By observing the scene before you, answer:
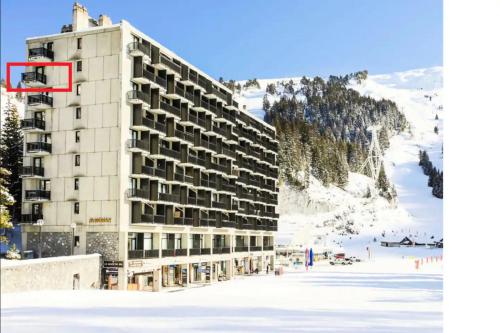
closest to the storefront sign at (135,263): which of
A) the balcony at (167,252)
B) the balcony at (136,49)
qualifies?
the balcony at (167,252)

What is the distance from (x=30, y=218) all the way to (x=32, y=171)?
11.7 ft

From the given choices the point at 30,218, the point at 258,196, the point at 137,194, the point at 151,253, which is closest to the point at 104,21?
the point at 137,194

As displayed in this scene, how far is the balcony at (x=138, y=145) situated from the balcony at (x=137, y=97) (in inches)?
77.4

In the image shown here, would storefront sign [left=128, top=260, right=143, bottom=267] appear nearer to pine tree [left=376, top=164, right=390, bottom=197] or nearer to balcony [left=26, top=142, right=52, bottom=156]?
balcony [left=26, top=142, right=52, bottom=156]

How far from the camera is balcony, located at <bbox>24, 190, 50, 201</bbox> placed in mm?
23188

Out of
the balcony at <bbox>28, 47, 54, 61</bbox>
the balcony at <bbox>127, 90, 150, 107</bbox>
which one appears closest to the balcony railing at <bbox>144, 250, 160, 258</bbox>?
the balcony at <bbox>127, 90, 150, 107</bbox>

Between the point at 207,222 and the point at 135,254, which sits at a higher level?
the point at 207,222

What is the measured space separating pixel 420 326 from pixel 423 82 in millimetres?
123984

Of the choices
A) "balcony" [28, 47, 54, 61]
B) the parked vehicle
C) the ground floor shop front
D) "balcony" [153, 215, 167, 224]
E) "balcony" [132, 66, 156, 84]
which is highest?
"balcony" [132, 66, 156, 84]

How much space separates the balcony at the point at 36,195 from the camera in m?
23.2

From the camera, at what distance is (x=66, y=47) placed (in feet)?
75.6

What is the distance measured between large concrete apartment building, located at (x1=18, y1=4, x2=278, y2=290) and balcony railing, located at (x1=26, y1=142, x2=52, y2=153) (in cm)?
5

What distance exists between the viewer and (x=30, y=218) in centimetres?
2519

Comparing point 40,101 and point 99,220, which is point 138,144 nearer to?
point 99,220
